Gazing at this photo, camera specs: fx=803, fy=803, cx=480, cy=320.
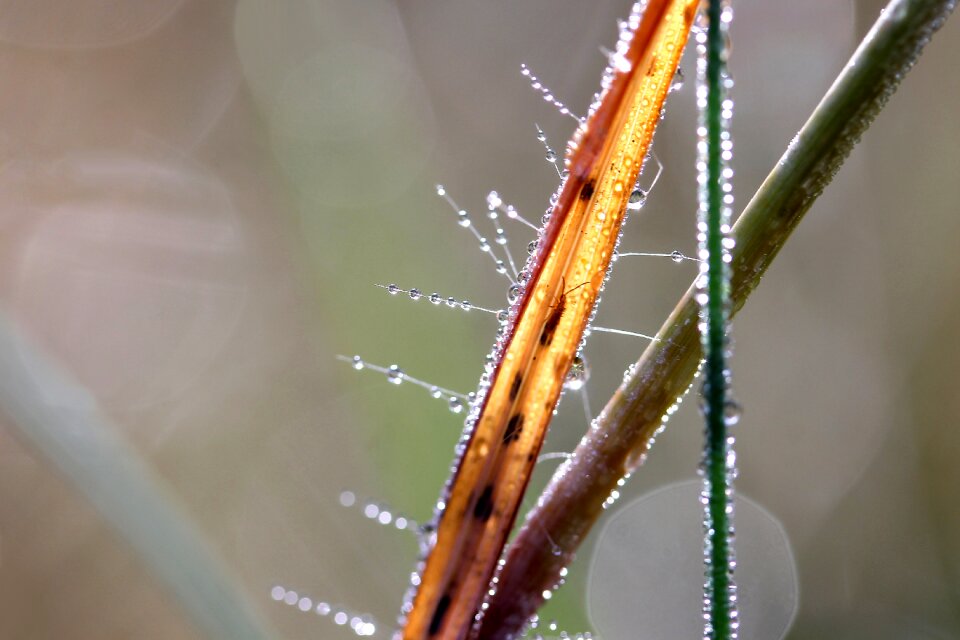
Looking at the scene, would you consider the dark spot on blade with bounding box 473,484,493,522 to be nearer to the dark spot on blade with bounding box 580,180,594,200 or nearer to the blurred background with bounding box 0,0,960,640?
the dark spot on blade with bounding box 580,180,594,200

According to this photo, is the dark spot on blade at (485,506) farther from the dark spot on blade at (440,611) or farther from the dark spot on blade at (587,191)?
the dark spot on blade at (587,191)

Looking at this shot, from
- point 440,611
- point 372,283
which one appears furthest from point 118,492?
point 372,283

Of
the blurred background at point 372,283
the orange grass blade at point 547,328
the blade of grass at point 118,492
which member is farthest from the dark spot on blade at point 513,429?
the blurred background at point 372,283

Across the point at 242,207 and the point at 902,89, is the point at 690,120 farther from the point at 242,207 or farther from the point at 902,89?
the point at 242,207

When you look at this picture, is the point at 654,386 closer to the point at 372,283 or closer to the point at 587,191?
the point at 587,191

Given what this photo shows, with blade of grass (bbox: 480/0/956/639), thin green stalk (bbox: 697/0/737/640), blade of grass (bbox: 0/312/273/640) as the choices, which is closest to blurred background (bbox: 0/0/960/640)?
blade of grass (bbox: 0/312/273/640)
